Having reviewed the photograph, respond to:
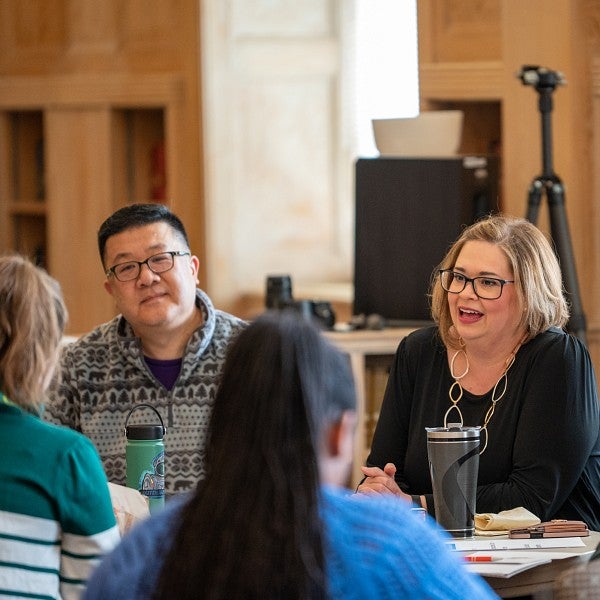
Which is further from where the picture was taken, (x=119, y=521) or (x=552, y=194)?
(x=552, y=194)

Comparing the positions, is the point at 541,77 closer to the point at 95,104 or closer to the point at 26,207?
the point at 95,104

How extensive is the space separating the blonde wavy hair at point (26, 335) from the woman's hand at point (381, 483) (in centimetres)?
89

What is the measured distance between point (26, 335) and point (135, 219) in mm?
1169

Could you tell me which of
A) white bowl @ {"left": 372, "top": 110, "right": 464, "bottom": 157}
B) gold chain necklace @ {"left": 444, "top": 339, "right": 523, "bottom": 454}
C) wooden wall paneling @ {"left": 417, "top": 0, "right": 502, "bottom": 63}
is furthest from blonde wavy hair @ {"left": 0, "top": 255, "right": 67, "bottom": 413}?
wooden wall paneling @ {"left": 417, "top": 0, "right": 502, "bottom": 63}

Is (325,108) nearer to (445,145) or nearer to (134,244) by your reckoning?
(445,145)

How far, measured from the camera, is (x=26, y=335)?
1836 mm

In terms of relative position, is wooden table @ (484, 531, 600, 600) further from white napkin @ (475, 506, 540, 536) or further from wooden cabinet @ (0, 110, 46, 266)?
wooden cabinet @ (0, 110, 46, 266)

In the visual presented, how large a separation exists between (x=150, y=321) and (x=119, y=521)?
810 mm

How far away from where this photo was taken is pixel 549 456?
263 centimetres

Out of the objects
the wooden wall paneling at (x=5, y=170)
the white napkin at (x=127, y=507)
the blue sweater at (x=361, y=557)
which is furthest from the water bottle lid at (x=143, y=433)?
the wooden wall paneling at (x=5, y=170)

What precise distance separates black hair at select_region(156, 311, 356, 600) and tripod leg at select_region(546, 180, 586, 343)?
10.3ft

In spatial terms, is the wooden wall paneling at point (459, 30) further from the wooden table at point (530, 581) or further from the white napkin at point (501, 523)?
the wooden table at point (530, 581)

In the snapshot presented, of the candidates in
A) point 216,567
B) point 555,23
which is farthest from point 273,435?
point 555,23

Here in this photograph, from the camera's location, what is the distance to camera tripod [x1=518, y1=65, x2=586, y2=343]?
439cm
